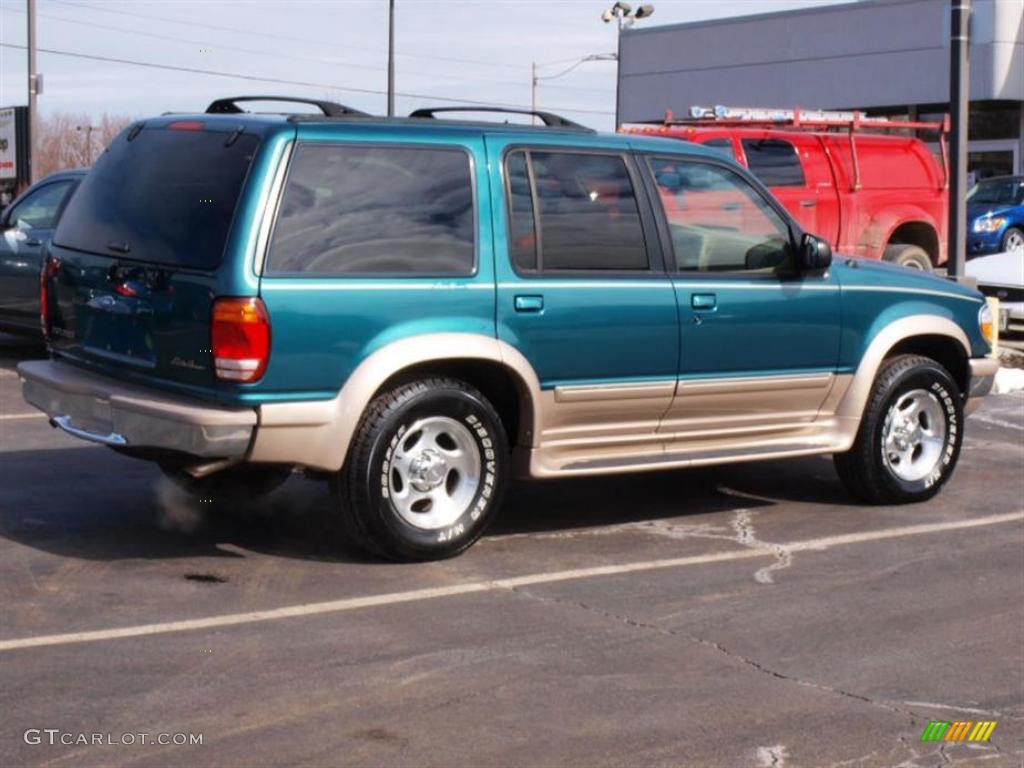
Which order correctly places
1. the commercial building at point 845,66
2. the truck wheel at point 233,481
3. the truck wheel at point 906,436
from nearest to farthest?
the truck wheel at point 233,481 < the truck wheel at point 906,436 < the commercial building at point 845,66

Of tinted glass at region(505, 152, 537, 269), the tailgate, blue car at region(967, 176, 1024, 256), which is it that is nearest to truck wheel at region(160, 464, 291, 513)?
the tailgate

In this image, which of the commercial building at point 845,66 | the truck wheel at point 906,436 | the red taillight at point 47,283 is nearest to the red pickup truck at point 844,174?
the truck wheel at point 906,436

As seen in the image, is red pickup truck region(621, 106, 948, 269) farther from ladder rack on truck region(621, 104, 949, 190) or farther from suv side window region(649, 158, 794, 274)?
suv side window region(649, 158, 794, 274)

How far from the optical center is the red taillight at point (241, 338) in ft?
21.8

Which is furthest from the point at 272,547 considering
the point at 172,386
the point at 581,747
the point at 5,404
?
the point at 5,404

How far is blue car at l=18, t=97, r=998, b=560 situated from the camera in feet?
22.3

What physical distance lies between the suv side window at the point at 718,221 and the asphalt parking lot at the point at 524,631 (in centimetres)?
137

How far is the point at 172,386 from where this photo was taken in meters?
6.95

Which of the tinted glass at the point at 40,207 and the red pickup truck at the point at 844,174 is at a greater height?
the red pickup truck at the point at 844,174

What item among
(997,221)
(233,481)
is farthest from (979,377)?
(997,221)

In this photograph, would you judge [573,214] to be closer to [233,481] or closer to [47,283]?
[233,481]

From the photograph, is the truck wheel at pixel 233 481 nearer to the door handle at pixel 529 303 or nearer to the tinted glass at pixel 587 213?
the door handle at pixel 529 303

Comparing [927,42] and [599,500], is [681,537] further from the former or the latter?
[927,42]

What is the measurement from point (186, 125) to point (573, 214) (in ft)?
5.97
